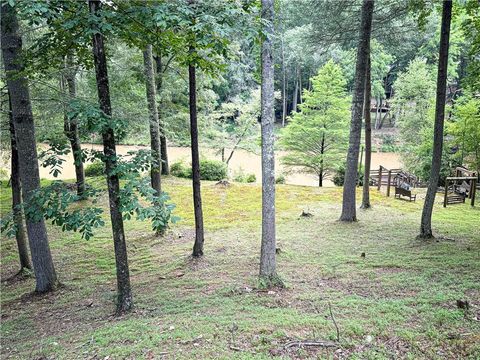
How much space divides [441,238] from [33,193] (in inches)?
307

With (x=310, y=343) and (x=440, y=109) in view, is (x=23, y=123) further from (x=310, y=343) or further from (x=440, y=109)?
(x=440, y=109)

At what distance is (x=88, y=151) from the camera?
4254mm

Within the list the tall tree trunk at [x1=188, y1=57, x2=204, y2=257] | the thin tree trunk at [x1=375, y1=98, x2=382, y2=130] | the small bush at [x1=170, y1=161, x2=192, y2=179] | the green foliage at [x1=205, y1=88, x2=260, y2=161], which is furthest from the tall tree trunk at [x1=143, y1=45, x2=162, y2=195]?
the thin tree trunk at [x1=375, y1=98, x2=382, y2=130]

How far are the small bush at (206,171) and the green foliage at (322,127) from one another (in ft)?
11.8

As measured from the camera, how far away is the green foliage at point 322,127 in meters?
16.9

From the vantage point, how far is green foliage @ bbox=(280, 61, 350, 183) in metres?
16.9

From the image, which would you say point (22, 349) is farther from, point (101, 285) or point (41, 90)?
point (41, 90)

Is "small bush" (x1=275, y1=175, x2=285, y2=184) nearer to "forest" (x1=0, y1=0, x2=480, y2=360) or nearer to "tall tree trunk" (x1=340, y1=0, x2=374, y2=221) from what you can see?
"forest" (x1=0, y1=0, x2=480, y2=360)

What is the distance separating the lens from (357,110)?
29.3 feet

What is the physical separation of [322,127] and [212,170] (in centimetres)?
611

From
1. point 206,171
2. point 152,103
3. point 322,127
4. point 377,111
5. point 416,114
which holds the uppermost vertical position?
point 377,111

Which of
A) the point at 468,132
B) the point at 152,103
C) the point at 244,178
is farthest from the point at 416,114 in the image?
the point at 152,103

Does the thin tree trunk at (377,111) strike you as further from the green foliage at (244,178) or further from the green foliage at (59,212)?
the green foliage at (59,212)

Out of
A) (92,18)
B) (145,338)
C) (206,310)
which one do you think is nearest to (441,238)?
(206,310)
